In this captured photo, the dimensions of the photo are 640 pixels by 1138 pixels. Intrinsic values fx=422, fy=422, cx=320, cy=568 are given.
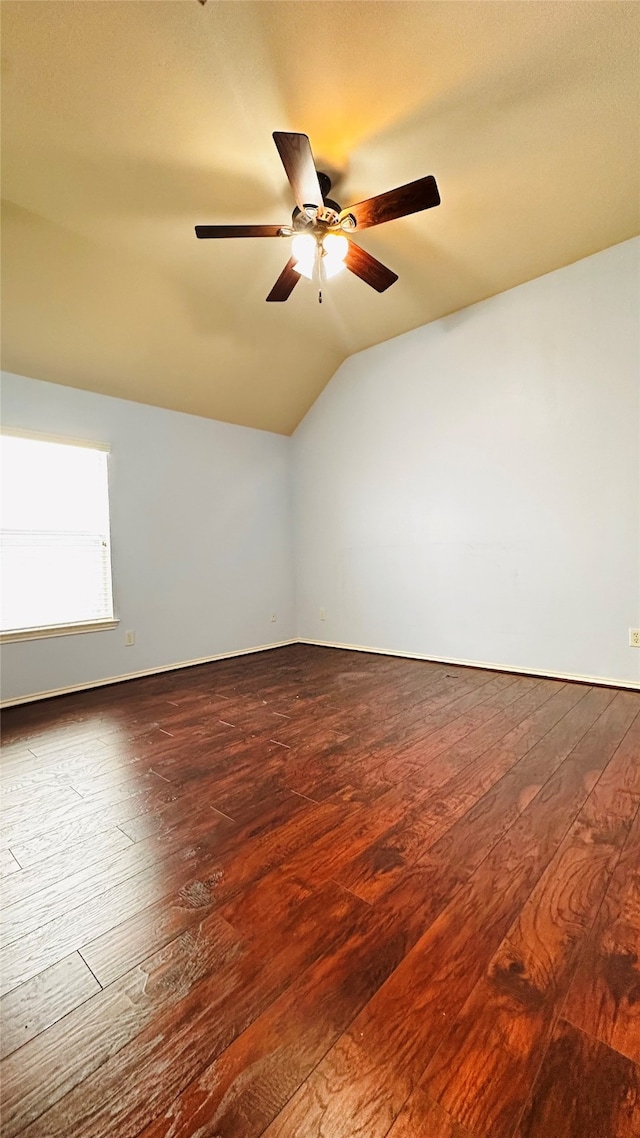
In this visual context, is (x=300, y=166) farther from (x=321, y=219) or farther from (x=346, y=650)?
(x=346, y=650)

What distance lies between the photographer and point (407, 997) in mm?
889

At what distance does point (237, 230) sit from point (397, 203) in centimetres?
71

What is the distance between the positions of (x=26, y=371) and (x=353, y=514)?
9.12 ft

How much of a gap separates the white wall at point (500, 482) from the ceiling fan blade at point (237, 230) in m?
1.99

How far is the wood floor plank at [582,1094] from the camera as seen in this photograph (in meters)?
0.68

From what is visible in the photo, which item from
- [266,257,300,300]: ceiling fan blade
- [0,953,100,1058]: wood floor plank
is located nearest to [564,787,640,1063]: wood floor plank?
[0,953,100,1058]: wood floor plank

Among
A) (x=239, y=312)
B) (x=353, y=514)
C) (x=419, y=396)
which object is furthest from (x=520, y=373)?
(x=239, y=312)

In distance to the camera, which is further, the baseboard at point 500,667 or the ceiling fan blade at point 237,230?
the baseboard at point 500,667

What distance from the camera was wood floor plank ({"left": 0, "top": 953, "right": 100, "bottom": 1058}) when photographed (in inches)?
33.4

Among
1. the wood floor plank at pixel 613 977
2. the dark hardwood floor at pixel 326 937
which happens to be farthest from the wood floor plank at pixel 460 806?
the wood floor plank at pixel 613 977

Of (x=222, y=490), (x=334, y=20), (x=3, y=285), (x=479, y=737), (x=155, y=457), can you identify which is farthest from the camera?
(x=222, y=490)

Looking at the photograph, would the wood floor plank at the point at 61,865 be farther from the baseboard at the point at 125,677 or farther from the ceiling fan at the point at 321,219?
the ceiling fan at the point at 321,219

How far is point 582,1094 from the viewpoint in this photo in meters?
0.72

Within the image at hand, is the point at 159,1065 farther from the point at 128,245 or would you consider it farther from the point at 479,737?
the point at 128,245
